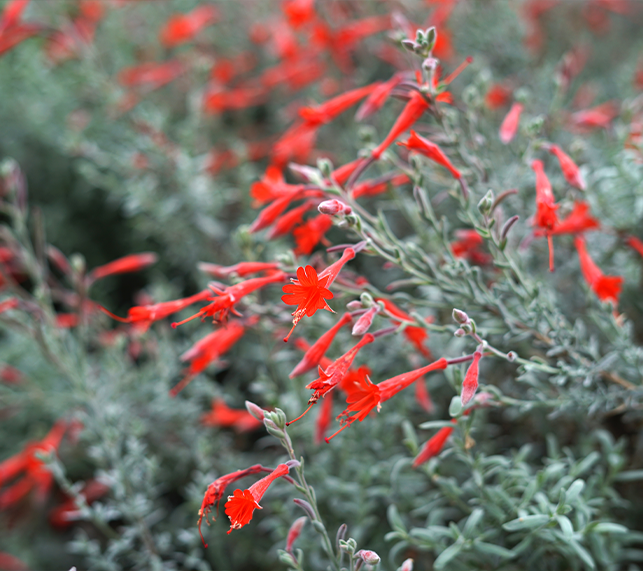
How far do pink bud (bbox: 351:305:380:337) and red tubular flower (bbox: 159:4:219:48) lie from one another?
3.23 m

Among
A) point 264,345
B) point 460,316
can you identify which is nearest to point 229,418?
point 264,345

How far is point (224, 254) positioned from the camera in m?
3.30

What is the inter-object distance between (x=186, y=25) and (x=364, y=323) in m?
3.33

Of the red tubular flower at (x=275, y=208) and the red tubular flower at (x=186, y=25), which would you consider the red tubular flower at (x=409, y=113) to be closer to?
the red tubular flower at (x=275, y=208)

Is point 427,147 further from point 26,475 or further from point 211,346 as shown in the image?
point 26,475

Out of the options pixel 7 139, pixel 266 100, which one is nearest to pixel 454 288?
pixel 266 100

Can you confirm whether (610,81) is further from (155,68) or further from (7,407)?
(7,407)

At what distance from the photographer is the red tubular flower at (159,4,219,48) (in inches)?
152

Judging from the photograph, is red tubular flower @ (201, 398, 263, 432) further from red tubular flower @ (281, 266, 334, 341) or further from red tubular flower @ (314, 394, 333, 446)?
red tubular flower @ (281, 266, 334, 341)

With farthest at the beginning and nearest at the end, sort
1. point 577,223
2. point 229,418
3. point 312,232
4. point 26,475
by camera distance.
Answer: point 26,475 < point 229,418 < point 577,223 < point 312,232

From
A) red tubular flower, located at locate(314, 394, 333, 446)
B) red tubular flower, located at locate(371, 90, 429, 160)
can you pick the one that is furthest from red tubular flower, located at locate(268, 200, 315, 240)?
red tubular flower, located at locate(314, 394, 333, 446)

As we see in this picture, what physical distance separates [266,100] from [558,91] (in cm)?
252

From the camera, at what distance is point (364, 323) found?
1.42m

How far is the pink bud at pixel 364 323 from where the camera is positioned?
4.61 feet
